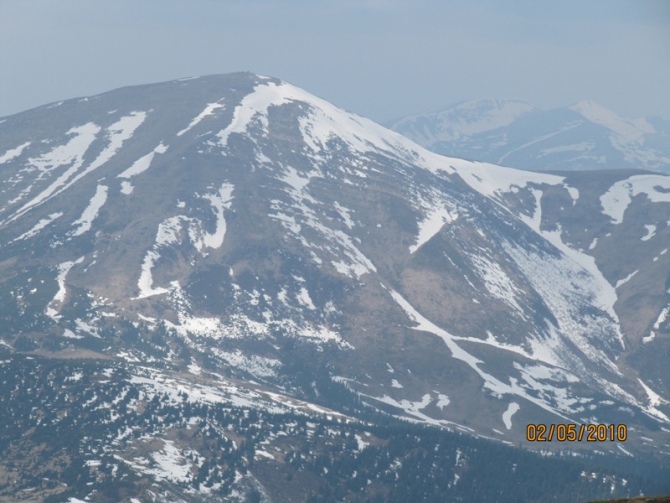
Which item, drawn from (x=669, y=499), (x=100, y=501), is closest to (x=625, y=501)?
(x=669, y=499)

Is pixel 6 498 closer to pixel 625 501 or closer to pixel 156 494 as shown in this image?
pixel 156 494

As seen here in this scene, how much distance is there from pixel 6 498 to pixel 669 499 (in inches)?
5646

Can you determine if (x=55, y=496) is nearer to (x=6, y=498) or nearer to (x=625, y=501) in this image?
(x=6, y=498)

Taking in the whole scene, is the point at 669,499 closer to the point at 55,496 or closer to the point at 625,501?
the point at 625,501

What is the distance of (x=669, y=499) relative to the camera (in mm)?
71875

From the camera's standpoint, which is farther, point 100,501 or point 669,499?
point 100,501

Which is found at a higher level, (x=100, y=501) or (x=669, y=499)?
(x=669, y=499)

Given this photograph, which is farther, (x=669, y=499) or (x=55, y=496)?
(x=55, y=496)

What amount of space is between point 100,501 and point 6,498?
15236 millimetres

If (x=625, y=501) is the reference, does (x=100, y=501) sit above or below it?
below

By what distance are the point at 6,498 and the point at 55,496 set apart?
7870mm

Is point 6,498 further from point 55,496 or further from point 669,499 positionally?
point 669,499

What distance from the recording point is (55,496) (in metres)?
193

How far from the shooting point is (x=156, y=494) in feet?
652
